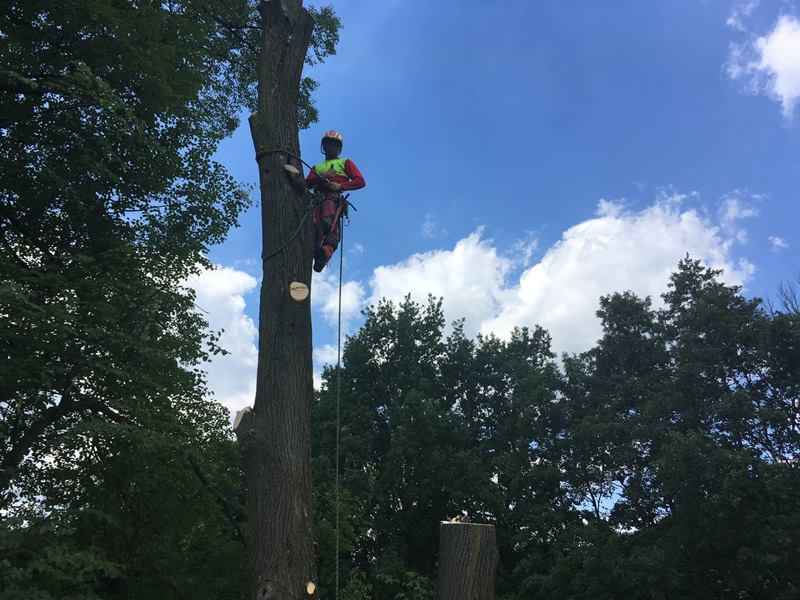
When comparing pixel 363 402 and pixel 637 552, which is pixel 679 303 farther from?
pixel 363 402

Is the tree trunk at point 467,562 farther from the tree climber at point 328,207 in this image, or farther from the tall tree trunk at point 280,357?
the tree climber at point 328,207

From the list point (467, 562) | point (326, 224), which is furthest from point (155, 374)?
point (467, 562)

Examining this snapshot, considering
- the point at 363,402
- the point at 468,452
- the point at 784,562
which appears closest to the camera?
the point at 784,562

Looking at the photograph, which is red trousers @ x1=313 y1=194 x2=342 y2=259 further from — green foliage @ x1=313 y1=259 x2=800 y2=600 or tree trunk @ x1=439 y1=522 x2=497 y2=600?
green foliage @ x1=313 y1=259 x2=800 y2=600

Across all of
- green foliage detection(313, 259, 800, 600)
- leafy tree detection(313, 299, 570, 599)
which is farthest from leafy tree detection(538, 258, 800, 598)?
leafy tree detection(313, 299, 570, 599)

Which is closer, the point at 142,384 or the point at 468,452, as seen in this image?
the point at 142,384

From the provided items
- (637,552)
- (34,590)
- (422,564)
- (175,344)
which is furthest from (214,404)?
(422,564)

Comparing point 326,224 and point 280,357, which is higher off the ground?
point 326,224

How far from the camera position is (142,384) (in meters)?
6.11

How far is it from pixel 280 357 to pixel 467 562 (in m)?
1.40

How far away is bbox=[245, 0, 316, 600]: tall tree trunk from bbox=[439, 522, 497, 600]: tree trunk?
0.72 m

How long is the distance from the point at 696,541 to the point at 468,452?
28.4 ft

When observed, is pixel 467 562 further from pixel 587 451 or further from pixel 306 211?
pixel 587 451

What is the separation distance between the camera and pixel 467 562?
2.60 meters
